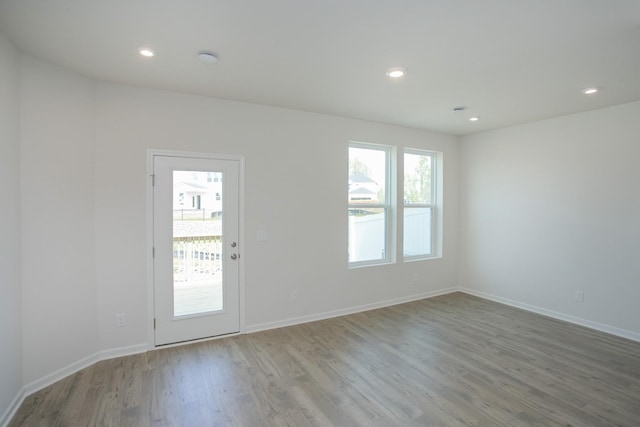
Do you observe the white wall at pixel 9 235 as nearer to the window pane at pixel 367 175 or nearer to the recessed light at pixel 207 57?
the recessed light at pixel 207 57

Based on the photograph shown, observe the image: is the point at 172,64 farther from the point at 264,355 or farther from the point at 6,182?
the point at 264,355

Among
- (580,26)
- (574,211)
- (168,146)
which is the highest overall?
(580,26)

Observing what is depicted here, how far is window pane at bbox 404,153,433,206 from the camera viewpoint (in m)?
4.89

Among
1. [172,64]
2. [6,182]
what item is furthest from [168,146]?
[6,182]

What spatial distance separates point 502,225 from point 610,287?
1412 mm

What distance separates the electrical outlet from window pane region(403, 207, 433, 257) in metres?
3.75

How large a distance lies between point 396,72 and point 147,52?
1.99 meters

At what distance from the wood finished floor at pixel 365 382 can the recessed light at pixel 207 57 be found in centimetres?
261

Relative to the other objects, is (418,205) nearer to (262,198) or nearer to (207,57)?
(262,198)

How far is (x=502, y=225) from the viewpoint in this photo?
4684mm

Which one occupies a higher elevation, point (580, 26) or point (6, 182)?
point (580, 26)

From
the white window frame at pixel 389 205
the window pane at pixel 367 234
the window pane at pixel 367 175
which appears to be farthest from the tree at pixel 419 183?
the window pane at pixel 367 234

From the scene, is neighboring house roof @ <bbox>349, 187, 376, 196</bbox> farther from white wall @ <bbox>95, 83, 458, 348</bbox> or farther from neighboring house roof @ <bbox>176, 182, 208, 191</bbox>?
neighboring house roof @ <bbox>176, 182, 208, 191</bbox>

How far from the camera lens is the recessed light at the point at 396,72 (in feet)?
8.62
